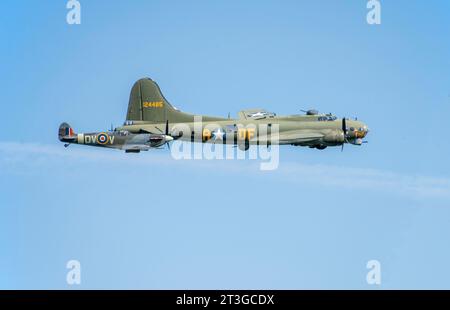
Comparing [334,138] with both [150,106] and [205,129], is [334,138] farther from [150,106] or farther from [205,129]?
[150,106]

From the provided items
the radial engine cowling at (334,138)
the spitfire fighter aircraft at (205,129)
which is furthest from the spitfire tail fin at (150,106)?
the radial engine cowling at (334,138)

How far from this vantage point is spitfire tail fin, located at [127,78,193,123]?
111 meters

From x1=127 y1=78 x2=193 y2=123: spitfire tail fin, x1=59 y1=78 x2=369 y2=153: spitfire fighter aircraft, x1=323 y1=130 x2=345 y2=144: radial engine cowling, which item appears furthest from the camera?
x1=127 y1=78 x2=193 y2=123: spitfire tail fin

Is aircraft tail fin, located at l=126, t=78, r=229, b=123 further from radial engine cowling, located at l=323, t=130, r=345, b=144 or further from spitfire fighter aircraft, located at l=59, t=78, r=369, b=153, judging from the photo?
radial engine cowling, located at l=323, t=130, r=345, b=144

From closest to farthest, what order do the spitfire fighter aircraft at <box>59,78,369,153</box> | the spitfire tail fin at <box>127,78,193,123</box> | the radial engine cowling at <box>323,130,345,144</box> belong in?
1. the spitfire fighter aircraft at <box>59,78,369,153</box>
2. the radial engine cowling at <box>323,130,345,144</box>
3. the spitfire tail fin at <box>127,78,193,123</box>

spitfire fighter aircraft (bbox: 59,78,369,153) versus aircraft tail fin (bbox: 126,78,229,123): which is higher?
aircraft tail fin (bbox: 126,78,229,123)

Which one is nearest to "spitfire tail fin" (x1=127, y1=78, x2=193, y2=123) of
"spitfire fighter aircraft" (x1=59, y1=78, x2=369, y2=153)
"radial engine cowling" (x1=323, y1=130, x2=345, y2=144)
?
"spitfire fighter aircraft" (x1=59, y1=78, x2=369, y2=153)

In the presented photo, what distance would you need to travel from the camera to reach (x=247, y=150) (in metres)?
108

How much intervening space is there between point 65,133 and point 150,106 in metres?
7.95

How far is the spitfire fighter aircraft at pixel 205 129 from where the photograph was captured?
10766 cm
